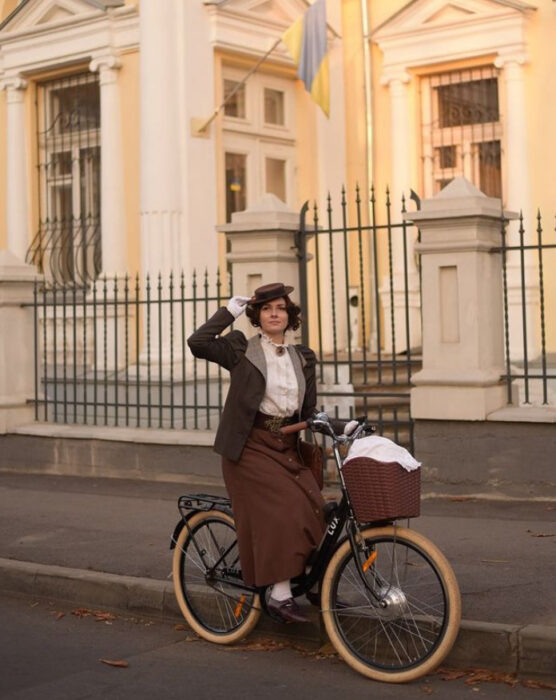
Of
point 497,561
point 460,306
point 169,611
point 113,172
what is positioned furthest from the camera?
point 113,172

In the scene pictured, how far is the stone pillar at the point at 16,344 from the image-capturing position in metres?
12.7

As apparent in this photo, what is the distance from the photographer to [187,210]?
15289mm

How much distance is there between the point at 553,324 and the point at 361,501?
32.4 feet

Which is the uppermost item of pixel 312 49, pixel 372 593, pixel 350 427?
pixel 312 49

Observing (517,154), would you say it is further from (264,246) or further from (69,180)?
(69,180)

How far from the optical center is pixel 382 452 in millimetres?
5598

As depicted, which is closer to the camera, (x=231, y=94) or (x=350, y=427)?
(x=350, y=427)

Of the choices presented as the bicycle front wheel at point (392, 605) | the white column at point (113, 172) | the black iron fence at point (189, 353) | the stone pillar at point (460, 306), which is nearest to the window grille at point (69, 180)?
the black iron fence at point (189, 353)

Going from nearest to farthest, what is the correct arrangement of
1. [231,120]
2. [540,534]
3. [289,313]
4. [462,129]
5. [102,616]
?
[289,313]
[102,616]
[540,534]
[462,129]
[231,120]

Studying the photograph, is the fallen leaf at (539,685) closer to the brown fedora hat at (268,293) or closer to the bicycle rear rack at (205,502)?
the bicycle rear rack at (205,502)

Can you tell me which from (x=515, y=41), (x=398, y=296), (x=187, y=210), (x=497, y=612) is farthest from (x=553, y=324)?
(x=497, y=612)

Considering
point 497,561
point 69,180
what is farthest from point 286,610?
point 69,180

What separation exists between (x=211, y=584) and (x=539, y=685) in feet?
5.79

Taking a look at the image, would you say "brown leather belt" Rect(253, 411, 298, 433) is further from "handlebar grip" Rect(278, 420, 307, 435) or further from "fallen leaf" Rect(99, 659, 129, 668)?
"fallen leaf" Rect(99, 659, 129, 668)
